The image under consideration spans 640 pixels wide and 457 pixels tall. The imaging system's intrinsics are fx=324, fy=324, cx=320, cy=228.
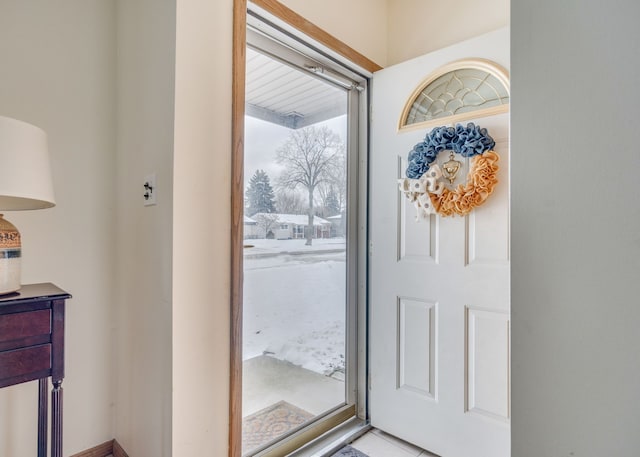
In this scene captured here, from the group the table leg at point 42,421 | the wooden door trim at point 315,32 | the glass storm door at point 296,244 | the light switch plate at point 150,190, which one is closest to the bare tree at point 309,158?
the glass storm door at point 296,244

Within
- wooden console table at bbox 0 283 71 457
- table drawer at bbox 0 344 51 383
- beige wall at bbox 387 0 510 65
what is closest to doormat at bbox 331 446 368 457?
wooden console table at bbox 0 283 71 457

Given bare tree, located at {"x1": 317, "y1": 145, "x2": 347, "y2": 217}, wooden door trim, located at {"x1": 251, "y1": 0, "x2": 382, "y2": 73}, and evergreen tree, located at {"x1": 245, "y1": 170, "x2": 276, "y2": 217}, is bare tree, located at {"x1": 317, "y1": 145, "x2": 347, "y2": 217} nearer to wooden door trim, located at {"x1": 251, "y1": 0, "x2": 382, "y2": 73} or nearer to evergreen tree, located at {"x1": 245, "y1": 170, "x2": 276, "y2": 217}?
evergreen tree, located at {"x1": 245, "y1": 170, "x2": 276, "y2": 217}

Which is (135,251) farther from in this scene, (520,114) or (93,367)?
(520,114)

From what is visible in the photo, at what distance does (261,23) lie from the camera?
1364 millimetres

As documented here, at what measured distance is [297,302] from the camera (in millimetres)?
1646

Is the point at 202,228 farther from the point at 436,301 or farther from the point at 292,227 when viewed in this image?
the point at 436,301

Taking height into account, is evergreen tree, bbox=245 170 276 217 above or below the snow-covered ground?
above

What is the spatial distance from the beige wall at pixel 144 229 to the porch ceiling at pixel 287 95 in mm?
386

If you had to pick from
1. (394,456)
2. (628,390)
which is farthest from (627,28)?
(394,456)

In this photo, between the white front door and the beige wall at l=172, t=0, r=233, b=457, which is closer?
the beige wall at l=172, t=0, r=233, b=457

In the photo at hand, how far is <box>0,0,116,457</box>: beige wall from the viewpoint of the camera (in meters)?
1.27

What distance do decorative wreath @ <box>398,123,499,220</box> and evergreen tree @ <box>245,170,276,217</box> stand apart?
664mm

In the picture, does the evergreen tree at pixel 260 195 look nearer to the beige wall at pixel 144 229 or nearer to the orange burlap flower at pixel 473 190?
the beige wall at pixel 144 229

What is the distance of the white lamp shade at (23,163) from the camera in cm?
90
